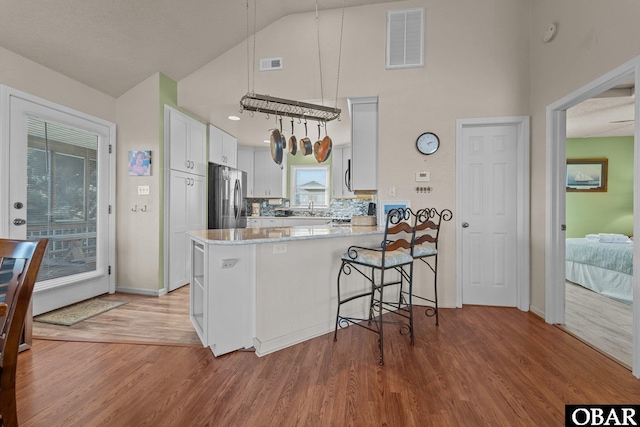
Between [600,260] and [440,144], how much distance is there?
8.88 feet

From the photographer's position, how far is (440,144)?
10.9 feet

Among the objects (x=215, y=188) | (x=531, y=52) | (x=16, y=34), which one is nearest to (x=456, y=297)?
(x=531, y=52)

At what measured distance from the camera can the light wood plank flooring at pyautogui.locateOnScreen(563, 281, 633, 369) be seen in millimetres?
2303

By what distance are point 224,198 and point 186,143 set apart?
3.33ft

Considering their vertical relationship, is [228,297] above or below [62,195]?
below

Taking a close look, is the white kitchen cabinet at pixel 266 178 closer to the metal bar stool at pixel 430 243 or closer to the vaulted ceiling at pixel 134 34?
the vaulted ceiling at pixel 134 34

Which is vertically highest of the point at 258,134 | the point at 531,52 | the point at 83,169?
the point at 531,52

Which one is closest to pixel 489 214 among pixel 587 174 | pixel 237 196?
pixel 587 174

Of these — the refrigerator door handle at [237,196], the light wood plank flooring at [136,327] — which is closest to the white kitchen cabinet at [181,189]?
the refrigerator door handle at [237,196]

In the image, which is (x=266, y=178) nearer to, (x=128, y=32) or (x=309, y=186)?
(x=309, y=186)

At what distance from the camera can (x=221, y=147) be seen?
5.01m

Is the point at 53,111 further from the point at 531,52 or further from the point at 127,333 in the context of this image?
the point at 531,52

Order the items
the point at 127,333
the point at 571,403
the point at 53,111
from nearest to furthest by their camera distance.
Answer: the point at 571,403 < the point at 127,333 < the point at 53,111

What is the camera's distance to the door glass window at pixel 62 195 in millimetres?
2912
